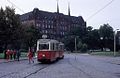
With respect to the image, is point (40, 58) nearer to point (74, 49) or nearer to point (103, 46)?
point (74, 49)

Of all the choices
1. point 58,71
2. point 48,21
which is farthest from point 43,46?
point 48,21

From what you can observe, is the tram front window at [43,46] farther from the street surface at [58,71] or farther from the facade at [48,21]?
the facade at [48,21]

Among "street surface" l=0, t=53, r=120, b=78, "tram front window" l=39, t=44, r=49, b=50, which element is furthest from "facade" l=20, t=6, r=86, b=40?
"street surface" l=0, t=53, r=120, b=78

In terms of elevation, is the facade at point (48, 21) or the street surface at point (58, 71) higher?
the facade at point (48, 21)

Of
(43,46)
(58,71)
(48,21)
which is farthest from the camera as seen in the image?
(48,21)

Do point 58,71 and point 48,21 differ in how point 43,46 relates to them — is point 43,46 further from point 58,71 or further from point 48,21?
point 48,21

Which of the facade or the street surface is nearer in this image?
the street surface

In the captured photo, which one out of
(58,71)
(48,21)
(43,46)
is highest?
(48,21)

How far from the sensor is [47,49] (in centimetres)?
3741

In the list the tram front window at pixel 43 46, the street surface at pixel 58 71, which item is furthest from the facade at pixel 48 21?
the street surface at pixel 58 71

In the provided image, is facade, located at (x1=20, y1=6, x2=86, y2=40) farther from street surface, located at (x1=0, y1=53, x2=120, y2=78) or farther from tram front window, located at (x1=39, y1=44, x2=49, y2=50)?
street surface, located at (x1=0, y1=53, x2=120, y2=78)

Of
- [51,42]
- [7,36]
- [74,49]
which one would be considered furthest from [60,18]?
[51,42]

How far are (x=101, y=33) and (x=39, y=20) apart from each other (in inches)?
1511

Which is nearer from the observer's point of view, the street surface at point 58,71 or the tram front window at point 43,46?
the street surface at point 58,71
